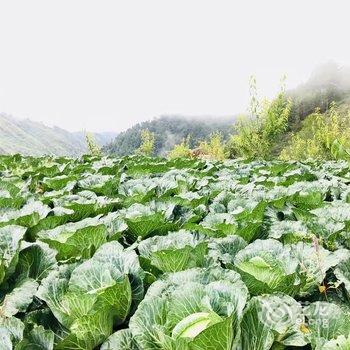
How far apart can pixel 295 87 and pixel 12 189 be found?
537ft

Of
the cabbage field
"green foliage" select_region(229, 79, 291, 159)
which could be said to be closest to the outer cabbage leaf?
the cabbage field

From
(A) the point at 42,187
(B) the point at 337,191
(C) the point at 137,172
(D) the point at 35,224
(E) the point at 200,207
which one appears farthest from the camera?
(C) the point at 137,172

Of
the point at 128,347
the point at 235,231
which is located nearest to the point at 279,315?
the point at 128,347

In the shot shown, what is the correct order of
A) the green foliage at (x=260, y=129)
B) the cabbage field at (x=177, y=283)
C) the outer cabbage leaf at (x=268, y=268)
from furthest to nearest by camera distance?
the green foliage at (x=260, y=129)
the outer cabbage leaf at (x=268, y=268)
the cabbage field at (x=177, y=283)

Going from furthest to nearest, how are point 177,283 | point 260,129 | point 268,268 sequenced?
1. point 260,129
2. point 268,268
3. point 177,283

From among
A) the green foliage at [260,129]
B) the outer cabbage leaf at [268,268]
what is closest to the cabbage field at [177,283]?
the outer cabbage leaf at [268,268]

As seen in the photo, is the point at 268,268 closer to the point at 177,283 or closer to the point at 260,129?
the point at 177,283

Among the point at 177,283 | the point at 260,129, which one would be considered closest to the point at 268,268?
the point at 177,283

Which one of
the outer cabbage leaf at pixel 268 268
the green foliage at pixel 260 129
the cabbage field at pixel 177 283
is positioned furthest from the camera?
the green foliage at pixel 260 129

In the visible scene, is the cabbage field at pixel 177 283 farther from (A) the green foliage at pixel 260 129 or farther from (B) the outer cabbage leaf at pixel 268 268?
(A) the green foliage at pixel 260 129

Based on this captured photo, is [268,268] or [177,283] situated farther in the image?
[268,268]

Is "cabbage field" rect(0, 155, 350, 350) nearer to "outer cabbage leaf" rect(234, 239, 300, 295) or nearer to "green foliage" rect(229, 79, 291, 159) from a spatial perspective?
"outer cabbage leaf" rect(234, 239, 300, 295)

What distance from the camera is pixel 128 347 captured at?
155 cm

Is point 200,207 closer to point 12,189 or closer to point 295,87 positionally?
point 12,189
